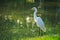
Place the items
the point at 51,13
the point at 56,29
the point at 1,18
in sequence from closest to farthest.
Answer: the point at 56,29
the point at 1,18
the point at 51,13

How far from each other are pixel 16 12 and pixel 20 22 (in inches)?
64.0

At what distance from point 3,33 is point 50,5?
441cm

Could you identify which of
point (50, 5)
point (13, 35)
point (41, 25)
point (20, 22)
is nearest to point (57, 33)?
point (41, 25)

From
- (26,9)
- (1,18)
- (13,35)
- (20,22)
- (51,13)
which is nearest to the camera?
(13,35)

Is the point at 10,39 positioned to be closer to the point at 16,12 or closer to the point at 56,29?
the point at 56,29

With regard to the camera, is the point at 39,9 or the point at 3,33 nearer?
the point at 3,33

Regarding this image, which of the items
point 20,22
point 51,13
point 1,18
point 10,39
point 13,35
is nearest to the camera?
point 10,39

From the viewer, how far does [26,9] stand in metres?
10.2

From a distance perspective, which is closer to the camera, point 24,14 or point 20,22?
point 20,22

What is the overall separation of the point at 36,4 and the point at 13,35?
443 centimetres

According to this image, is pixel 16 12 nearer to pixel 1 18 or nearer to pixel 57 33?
pixel 1 18

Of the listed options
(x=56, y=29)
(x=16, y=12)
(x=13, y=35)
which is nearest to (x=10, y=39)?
(x=13, y=35)

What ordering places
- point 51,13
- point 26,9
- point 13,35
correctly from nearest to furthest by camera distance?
point 13,35 < point 51,13 < point 26,9

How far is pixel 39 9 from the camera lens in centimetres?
1002
